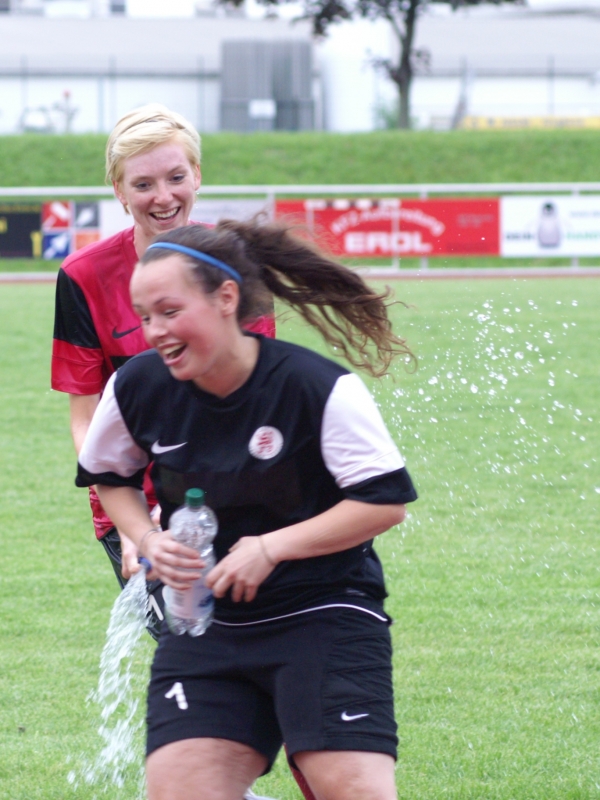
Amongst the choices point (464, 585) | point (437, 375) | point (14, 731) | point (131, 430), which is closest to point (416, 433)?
point (437, 375)

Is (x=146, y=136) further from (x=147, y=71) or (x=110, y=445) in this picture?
(x=147, y=71)

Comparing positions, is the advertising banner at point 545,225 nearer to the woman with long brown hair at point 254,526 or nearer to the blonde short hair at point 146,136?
the blonde short hair at point 146,136

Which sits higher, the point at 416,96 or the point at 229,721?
the point at 416,96

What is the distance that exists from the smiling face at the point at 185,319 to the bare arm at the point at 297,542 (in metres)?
0.37

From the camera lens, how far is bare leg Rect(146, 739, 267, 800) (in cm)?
248

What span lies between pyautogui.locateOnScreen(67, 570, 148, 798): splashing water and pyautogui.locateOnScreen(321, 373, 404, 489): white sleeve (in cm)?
63

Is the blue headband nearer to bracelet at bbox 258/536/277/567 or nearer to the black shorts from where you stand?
bracelet at bbox 258/536/277/567

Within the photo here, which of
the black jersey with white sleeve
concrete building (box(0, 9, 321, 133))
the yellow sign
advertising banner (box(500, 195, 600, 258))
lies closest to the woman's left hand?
the black jersey with white sleeve

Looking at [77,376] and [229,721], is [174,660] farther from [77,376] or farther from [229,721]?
[77,376]

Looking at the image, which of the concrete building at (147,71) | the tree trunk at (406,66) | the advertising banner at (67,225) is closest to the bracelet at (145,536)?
the advertising banner at (67,225)

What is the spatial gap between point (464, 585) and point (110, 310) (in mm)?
2780

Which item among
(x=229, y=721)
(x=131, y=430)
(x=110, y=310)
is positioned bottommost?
(x=229, y=721)

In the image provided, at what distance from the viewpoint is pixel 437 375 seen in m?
11.0

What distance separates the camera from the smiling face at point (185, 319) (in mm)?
2492
